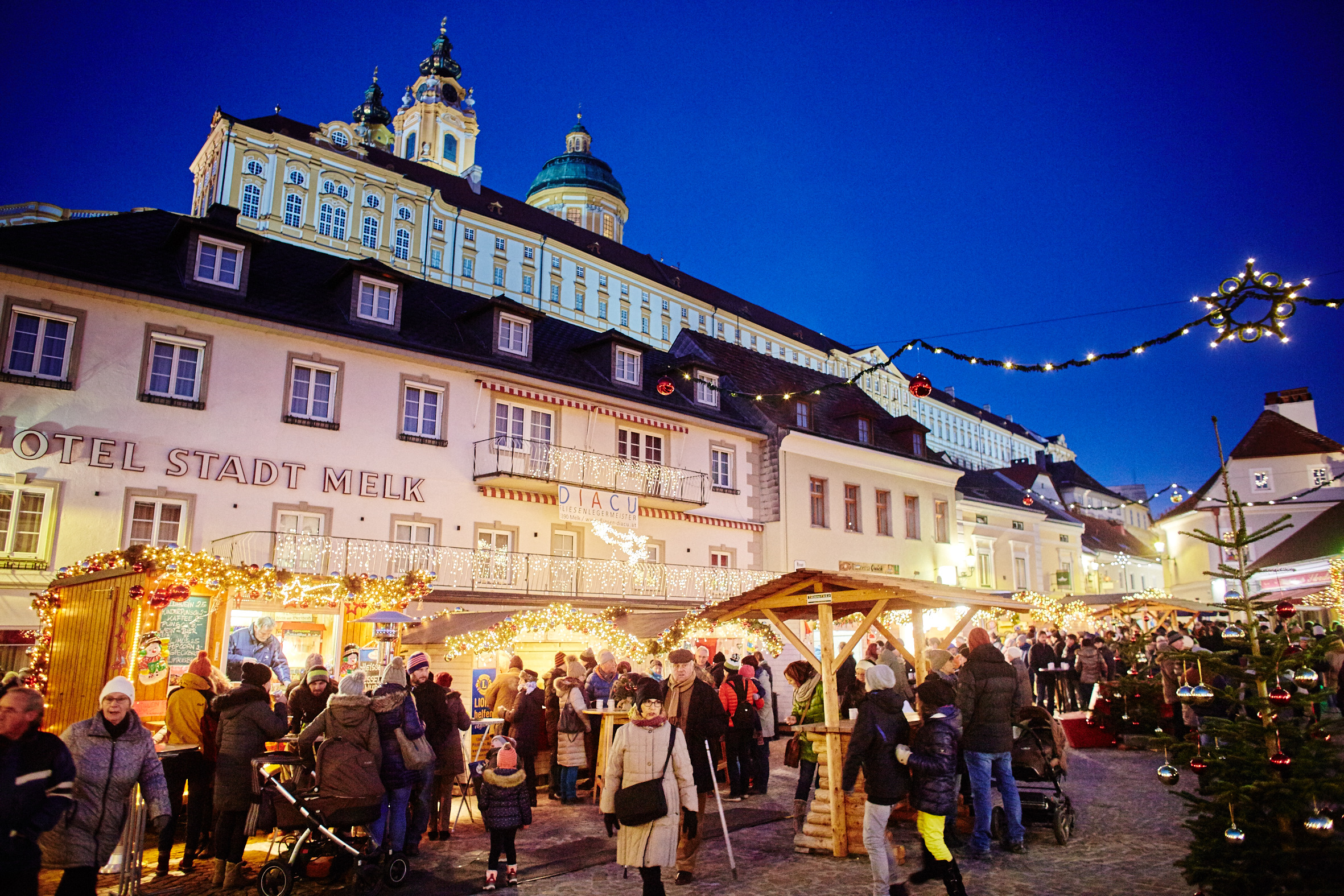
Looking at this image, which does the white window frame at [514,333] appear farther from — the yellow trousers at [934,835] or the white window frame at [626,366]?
the yellow trousers at [934,835]

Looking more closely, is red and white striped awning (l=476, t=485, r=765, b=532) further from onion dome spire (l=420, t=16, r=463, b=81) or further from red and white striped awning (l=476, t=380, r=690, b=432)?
onion dome spire (l=420, t=16, r=463, b=81)

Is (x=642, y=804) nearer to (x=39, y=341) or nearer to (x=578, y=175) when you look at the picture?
(x=39, y=341)

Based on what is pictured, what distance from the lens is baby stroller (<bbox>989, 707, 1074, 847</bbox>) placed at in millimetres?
8633

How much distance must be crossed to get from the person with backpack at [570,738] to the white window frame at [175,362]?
31.2 feet

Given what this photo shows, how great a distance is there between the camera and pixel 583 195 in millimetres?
70812

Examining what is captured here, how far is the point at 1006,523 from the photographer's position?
121 feet

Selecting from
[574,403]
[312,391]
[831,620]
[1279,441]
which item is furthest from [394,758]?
[1279,441]

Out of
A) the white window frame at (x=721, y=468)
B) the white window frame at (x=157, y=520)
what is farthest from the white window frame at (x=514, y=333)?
the white window frame at (x=157, y=520)

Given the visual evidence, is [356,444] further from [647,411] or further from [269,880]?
[269,880]

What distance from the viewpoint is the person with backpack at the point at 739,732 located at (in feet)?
37.7

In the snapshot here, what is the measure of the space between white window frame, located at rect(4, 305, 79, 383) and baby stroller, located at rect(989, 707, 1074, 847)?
15.5 meters

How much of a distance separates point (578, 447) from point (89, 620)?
39.0 feet

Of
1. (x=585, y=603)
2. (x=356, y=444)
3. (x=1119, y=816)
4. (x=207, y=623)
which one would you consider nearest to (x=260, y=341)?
(x=356, y=444)

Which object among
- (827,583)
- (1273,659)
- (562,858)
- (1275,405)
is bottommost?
(562,858)
